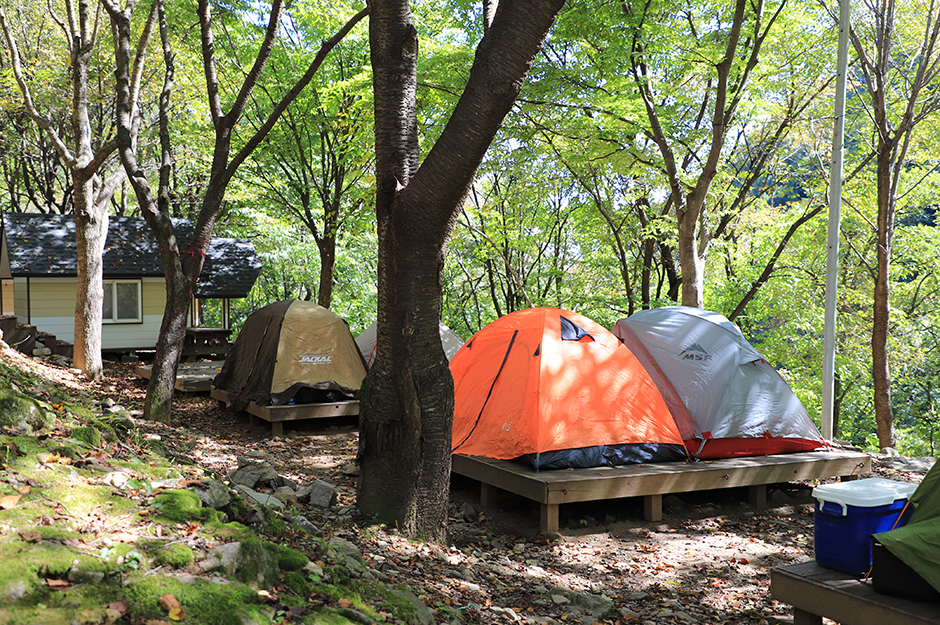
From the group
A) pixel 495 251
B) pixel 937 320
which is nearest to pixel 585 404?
pixel 495 251

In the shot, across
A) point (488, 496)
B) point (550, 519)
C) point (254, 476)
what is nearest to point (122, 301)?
point (254, 476)

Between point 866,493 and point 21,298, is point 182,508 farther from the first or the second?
point 21,298

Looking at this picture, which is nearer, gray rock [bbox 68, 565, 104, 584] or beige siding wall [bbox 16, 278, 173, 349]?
gray rock [bbox 68, 565, 104, 584]

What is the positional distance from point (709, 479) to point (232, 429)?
6545mm

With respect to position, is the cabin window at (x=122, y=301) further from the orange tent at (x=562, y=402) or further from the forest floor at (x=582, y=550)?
the orange tent at (x=562, y=402)

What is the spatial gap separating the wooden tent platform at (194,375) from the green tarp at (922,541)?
9348mm

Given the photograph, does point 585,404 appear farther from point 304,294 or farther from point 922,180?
point 304,294

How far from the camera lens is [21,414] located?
3.56 m

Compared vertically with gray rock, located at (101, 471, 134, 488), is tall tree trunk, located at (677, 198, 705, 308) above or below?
above

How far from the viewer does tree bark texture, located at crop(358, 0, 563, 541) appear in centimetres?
446

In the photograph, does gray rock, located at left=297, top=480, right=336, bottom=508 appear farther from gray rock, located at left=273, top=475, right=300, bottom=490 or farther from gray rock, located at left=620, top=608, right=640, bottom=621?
gray rock, located at left=620, top=608, right=640, bottom=621

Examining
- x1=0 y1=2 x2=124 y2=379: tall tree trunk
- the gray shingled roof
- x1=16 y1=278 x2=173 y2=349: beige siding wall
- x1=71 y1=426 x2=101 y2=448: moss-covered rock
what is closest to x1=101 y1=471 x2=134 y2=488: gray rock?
x1=71 y1=426 x2=101 y2=448: moss-covered rock

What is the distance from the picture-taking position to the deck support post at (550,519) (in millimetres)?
5598

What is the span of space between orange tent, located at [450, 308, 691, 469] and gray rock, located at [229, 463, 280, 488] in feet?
6.01
